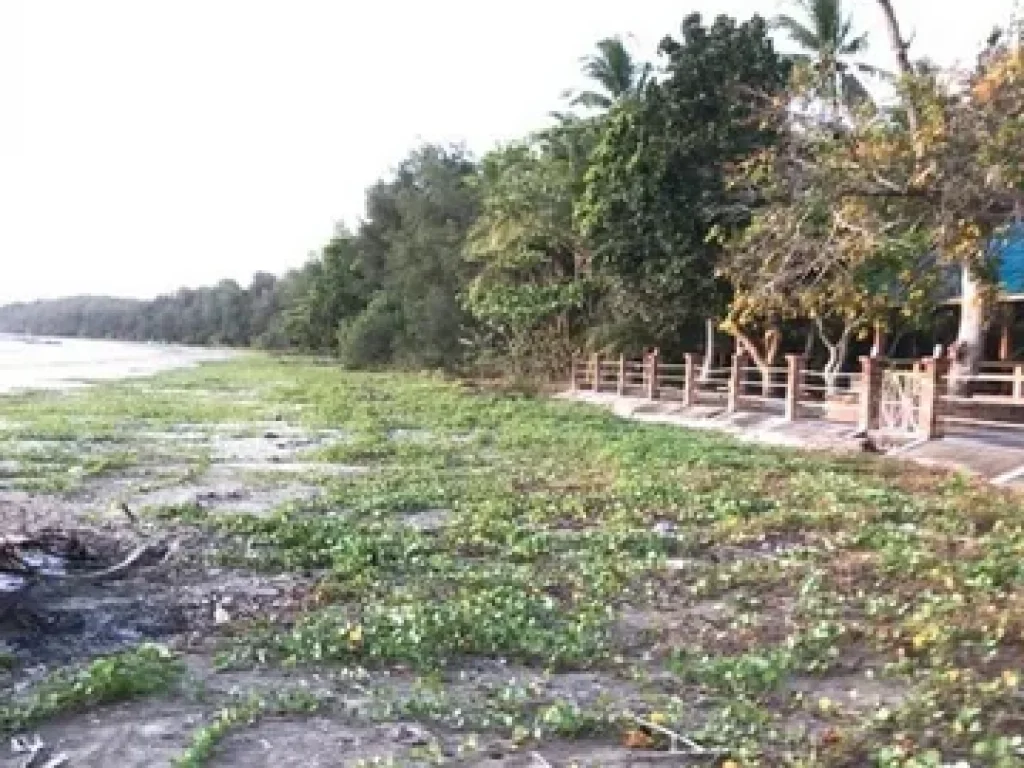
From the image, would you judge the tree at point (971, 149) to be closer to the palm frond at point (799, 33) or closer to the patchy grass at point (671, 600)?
the patchy grass at point (671, 600)

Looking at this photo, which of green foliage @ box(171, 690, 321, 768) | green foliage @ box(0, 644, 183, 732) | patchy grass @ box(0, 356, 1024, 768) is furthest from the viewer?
green foliage @ box(0, 644, 183, 732)

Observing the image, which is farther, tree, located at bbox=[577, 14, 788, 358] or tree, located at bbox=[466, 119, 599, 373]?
tree, located at bbox=[466, 119, 599, 373]

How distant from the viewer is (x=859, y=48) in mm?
28609

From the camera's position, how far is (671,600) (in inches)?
261

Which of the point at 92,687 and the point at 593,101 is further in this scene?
the point at 593,101

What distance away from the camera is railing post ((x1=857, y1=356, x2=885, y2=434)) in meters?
16.2

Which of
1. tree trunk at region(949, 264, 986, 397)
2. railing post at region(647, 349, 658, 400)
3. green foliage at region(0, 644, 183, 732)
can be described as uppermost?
tree trunk at region(949, 264, 986, 397)

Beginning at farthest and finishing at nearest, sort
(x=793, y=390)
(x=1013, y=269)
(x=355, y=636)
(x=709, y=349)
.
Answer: (x=709, y=349), (x=1013, y=269), (x=793, y=390), (x=355, y=636)

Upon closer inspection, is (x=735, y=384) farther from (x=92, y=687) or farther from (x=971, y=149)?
(x=92, y=687)

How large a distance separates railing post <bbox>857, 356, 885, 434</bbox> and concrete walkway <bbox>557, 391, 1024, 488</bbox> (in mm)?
270

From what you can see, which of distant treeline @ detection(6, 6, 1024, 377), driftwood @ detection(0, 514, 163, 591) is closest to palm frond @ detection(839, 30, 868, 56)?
distant treeline @ detection(6, 6, 1024, 377)

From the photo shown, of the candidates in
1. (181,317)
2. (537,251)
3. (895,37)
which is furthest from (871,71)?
(181,317)

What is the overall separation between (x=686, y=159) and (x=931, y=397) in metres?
11.0

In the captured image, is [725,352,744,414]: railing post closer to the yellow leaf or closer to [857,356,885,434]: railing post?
[857,356,885,434]: railing post
